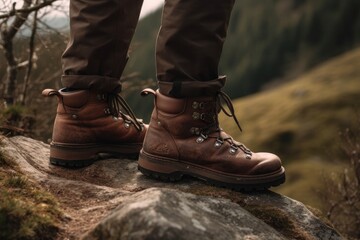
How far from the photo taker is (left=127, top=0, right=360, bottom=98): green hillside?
109375 millimetres

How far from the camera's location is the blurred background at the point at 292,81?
463 inches

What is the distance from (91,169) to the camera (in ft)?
13.3

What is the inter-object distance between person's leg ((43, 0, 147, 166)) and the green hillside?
102 meters

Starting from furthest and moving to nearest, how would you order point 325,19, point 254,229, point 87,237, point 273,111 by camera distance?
point 325,19
point 273,111
point 254,229
point 87,237

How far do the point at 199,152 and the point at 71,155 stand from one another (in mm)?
1106

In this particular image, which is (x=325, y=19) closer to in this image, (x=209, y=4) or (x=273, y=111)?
(x=273, y=111)

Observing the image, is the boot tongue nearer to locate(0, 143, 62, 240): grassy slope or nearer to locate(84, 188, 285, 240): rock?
locate(0, 143, 62, 240): grassy slope

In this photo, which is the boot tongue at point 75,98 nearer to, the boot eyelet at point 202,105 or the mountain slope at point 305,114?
the boot eyelet at point 202,105

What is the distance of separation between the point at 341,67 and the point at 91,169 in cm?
9073

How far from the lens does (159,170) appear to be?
3.71m

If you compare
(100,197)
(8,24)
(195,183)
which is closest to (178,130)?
(195,183)

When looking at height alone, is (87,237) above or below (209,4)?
below

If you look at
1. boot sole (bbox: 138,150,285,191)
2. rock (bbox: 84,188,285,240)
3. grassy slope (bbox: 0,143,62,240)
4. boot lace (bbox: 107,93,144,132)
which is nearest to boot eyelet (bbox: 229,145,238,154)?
boot sole (bbox: 138,150,285,191)

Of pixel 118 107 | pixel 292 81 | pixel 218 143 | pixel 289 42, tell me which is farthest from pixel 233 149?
pixel 289 42
